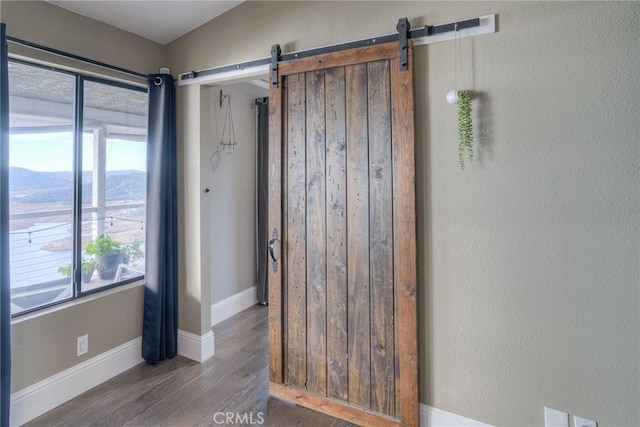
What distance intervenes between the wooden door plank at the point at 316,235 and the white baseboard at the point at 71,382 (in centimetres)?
146

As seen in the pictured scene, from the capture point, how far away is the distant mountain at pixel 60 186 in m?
2.03

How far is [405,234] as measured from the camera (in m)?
1.89

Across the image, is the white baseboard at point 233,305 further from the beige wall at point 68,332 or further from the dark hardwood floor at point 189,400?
the beige wall at point 68,332

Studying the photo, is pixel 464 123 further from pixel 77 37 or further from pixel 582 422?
pixel 77 37

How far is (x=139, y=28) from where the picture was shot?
2.54m

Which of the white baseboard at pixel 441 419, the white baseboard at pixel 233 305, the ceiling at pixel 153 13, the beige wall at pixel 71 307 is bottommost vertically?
the white baseboard at pixel 441 419

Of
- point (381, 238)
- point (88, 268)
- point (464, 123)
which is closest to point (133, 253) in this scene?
point (88, 268)

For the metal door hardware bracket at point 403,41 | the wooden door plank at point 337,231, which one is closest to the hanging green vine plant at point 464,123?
the metal door hardware bracket at point 403,41

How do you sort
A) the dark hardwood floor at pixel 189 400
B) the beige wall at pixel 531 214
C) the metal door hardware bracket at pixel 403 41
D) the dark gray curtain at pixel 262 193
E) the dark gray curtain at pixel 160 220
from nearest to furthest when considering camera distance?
the beige wall at pixel 531 214 < the metal door hardware bracket at pixel 403 41 < the dark hardwood floor at pixel 189 400 < the dark gray curtain at pixel 160 220 < the dark gray curtain at pixel 262 193

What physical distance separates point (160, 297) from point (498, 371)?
7.60 feet

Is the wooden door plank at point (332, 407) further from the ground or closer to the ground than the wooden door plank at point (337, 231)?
closer to the ground

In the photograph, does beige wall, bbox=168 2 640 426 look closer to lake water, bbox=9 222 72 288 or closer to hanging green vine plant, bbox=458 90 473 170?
hanging green vine plant, bbox=458 90 473 170

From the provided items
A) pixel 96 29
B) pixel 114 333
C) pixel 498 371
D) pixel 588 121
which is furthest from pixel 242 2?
pixel 498 371

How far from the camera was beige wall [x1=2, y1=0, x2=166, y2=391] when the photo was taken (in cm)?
200
